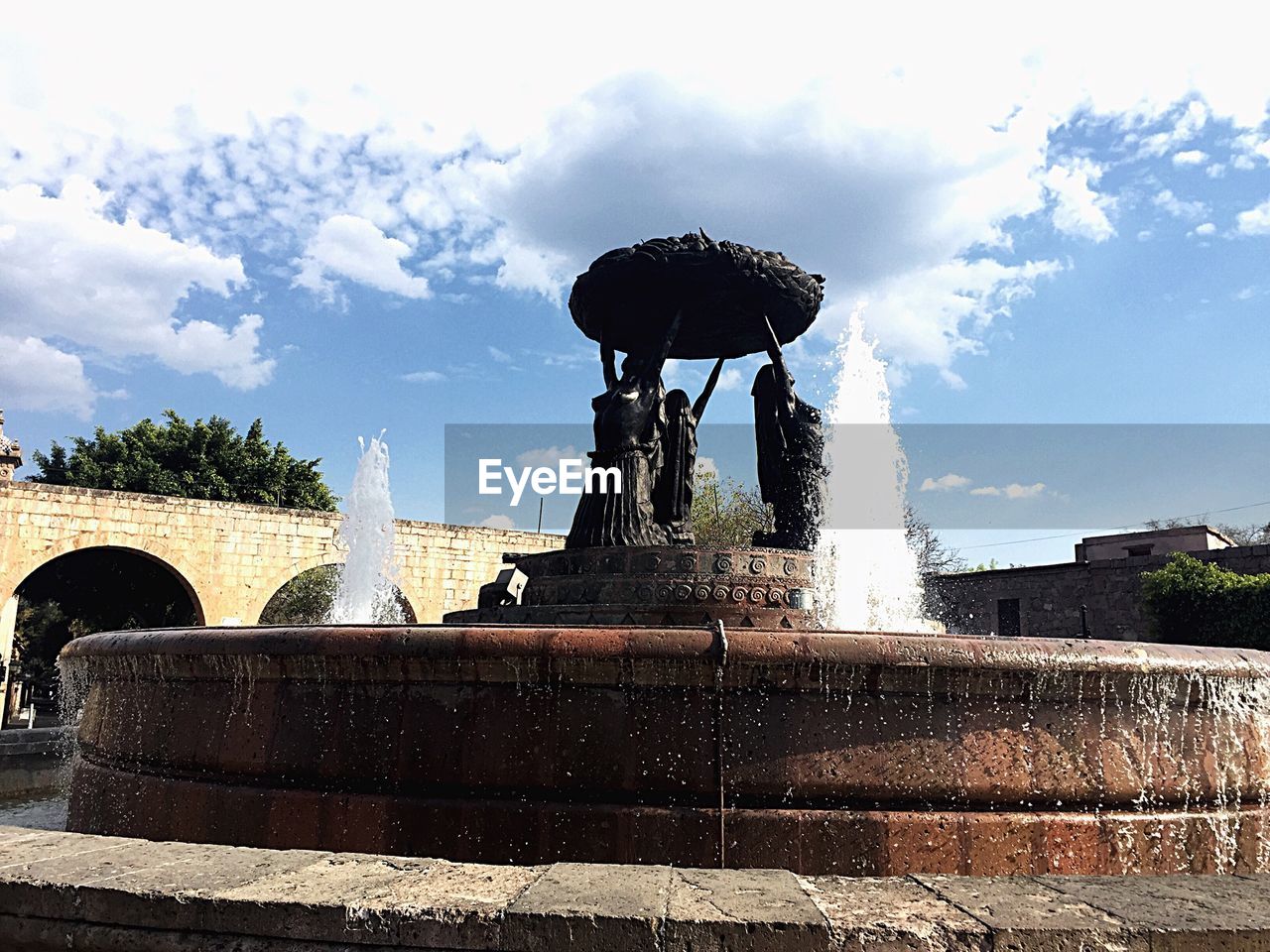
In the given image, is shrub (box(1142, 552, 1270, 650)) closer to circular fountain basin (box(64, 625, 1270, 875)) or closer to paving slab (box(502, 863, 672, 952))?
circular fountain basin (box(64, 625, 1270, 875))

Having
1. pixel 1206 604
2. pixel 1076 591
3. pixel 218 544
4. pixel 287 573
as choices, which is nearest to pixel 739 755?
pixel 218 544

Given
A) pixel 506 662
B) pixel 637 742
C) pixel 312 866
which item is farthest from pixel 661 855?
pixel 312 866

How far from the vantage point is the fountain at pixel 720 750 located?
112 inches

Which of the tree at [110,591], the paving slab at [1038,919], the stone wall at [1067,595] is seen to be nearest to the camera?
the paving slab at [1038,919]

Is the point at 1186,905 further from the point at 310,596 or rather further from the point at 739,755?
the point at 310,596

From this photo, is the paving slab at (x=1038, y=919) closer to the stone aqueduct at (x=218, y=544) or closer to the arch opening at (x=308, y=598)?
the stone aqueduct at (x=218, y=544)

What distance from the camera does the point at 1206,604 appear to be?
18688mm

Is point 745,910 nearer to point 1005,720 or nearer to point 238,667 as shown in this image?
point 1005,720

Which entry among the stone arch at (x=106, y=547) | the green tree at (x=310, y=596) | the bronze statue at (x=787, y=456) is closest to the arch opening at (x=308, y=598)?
the green tree at (x=310, y=596)

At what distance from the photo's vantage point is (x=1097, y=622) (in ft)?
71.8

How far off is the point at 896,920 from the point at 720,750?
136 centimetres

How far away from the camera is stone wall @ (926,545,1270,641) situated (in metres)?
20.7

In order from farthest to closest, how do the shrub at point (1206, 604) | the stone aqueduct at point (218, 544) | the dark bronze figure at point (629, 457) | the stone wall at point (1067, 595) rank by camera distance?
the stone wall at point (1067, 595) < the shrub at point (1206, 604) < the stone aqueduct at point (218, 544) < the dark bronze figure at point (629, 457)

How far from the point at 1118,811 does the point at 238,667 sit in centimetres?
316
